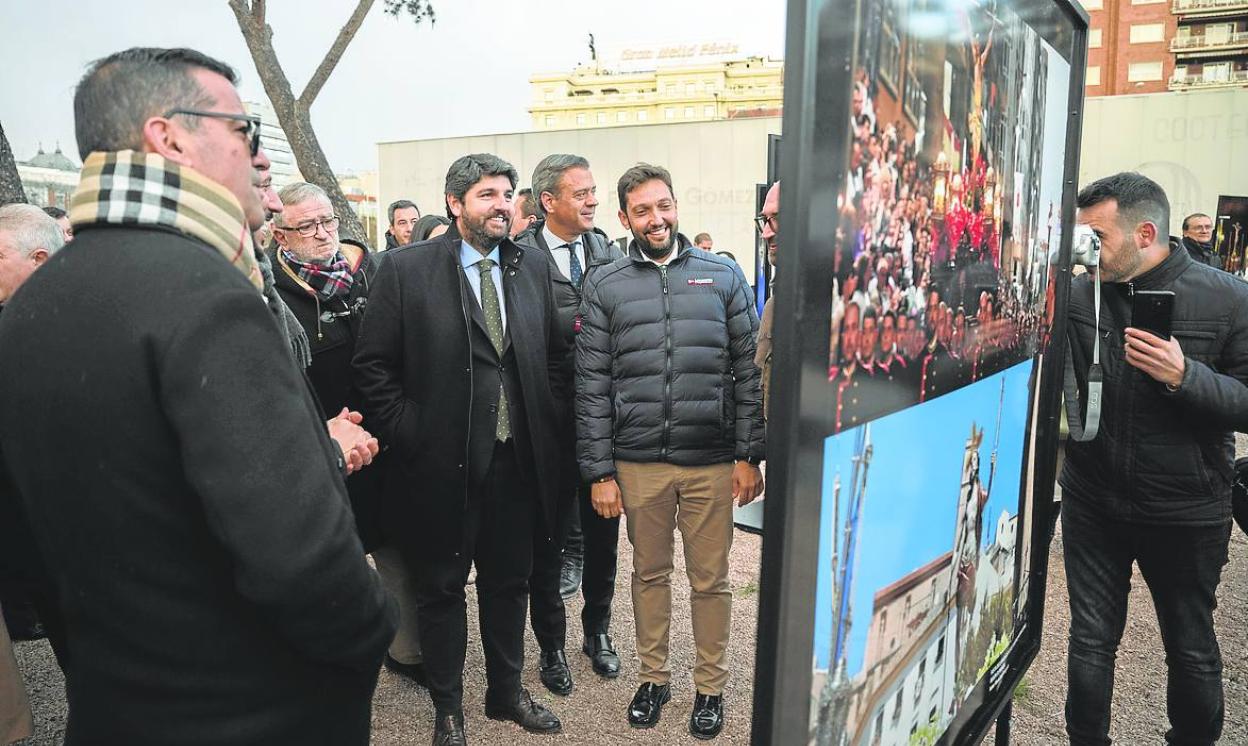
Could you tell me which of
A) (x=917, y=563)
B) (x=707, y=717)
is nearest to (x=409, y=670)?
(x=707, y=717)

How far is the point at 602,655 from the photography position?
3.99 metres

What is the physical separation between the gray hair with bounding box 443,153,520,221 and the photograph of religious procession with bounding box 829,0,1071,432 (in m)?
1.96

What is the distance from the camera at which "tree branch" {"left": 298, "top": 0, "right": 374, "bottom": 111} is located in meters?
11.5

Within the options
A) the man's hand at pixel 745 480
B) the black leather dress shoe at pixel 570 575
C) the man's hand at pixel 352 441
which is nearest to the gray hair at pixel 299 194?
the man's hand at pixel 352 441

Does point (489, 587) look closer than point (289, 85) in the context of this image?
→ Yes

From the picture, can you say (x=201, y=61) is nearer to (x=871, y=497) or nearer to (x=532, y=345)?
(x=871, y=497)

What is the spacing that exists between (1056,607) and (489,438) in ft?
10.6

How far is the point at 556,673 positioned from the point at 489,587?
0.64 metres

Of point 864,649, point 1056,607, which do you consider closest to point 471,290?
point 864,649

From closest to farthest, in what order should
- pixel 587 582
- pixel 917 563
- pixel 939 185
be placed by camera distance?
pixel 939 185 → pixel 917 563 → pixel 587 582

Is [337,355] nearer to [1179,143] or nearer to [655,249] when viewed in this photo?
[655,249]

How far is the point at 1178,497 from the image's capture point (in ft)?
8.82

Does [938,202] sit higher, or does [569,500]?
[938,202]

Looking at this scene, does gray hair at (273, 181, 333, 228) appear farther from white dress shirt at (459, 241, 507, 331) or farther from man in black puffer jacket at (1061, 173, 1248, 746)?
man in black puffer jacket at (1061, 173, 1248, 746)
